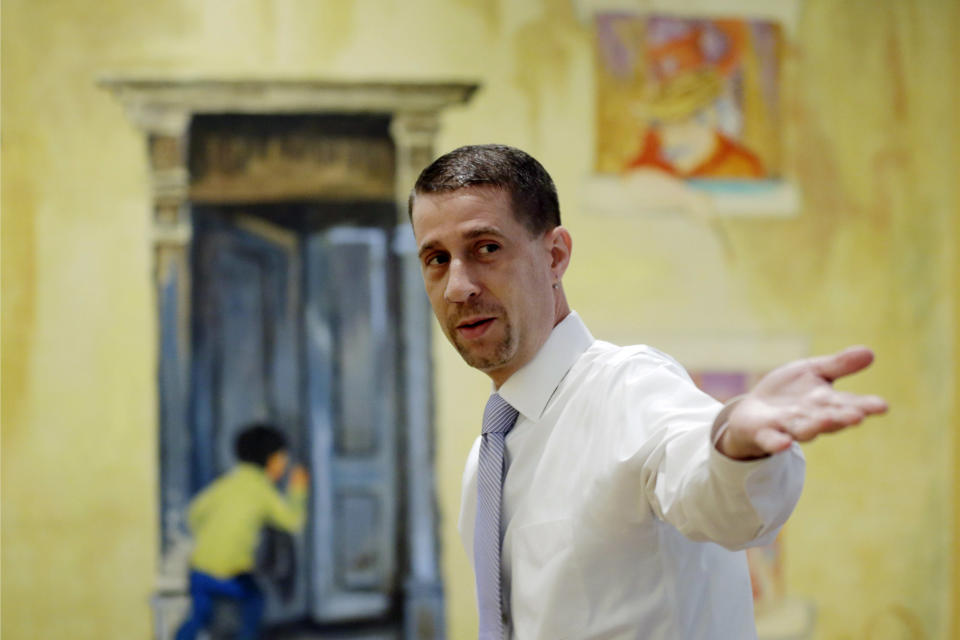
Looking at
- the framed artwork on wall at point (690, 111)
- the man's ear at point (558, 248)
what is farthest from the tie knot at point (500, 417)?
the framed artwork on wall at point (690, 111)

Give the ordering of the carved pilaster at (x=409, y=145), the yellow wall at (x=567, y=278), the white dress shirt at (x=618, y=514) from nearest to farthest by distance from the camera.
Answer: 1. the white dress shirt at (x=618, y=514)
2. the yellow wall at (x=567, y=278)
3. the carved pilaster at (x=409, y=145)

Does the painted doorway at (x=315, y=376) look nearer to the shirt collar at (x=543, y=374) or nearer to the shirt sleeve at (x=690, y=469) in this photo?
the shirt collar at (x=543, y=374)

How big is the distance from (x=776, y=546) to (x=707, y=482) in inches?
139

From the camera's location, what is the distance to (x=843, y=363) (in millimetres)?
910

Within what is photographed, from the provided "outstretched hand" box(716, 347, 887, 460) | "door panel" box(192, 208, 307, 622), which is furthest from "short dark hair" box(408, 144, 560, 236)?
"door panel" box(192, 208, 307, 622)

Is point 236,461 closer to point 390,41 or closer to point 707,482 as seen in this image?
point 390,41

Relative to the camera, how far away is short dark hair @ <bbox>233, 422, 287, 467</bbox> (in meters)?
4.01

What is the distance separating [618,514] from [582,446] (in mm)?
124

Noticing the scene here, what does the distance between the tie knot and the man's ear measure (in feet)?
0.74

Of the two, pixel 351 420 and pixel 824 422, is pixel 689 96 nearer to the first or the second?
pixel 351 420

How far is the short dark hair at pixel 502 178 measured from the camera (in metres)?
1.46

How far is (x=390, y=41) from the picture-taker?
4145 millimetres

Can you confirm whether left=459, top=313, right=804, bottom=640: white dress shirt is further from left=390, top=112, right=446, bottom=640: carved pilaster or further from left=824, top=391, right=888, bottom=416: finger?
left=390, top=112, right=446, bottom=640: carved pilaster

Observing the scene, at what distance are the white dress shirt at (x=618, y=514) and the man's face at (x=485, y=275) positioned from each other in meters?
0.07
